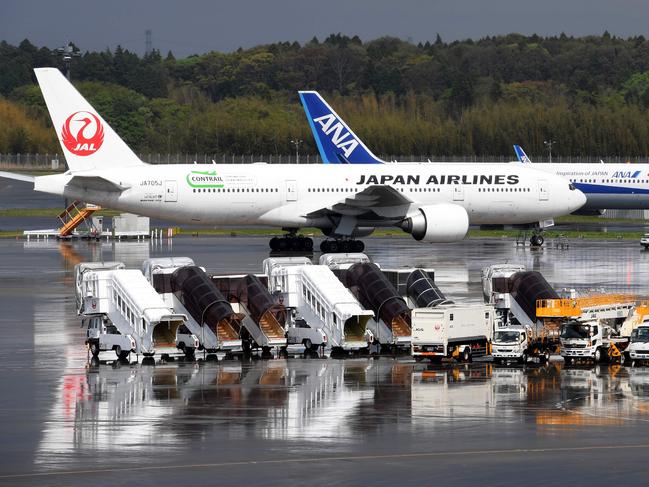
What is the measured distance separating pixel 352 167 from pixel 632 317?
1371 inches

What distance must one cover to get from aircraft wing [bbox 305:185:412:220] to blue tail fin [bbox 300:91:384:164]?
24654mm

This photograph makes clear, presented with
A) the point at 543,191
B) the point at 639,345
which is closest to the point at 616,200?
the point at 543,191

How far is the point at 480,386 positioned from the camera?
103 ft

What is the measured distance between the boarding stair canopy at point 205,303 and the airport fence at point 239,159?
104853 mm

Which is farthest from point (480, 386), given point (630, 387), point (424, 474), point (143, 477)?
point (143, 477)

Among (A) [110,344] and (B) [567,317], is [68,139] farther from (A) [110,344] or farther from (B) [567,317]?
(B) [567,317]

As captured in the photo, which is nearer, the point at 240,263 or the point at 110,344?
the point at 110,344

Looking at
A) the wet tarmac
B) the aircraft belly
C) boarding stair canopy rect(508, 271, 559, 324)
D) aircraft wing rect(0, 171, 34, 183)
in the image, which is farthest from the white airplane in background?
boarding stair canopy rect(508, 271, 559, 324)

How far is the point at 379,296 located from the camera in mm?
38938

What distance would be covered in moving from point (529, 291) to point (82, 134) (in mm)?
33287

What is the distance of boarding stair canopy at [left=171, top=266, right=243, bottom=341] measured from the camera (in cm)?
3653

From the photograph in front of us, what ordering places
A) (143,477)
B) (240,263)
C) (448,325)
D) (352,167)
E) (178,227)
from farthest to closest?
(178,227) < (352,167) < (240,263) < (448,325) < (143,477)

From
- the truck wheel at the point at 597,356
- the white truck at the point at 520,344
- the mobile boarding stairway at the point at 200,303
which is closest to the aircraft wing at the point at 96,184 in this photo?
the mobile boarding stairway at the point at 200,303

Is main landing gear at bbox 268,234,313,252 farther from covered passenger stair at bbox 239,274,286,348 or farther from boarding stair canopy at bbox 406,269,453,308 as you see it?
covered passenger stair at bbox 239,274,286,348
